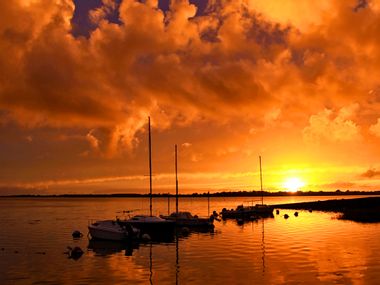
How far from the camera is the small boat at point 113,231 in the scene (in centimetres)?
4988

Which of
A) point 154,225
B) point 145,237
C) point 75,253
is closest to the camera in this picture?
point 75,253

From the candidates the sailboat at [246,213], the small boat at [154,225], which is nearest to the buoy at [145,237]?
the small boat at [154,225]

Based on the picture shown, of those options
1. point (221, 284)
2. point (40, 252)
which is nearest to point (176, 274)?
point (221, 284)

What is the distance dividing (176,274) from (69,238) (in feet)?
97.3

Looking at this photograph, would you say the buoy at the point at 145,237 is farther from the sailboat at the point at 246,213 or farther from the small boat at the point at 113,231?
the sailboat at the point at 246,213

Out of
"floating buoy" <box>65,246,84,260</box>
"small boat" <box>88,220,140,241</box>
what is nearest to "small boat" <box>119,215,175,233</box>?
"small boat" <box>88,220,140,241</box>

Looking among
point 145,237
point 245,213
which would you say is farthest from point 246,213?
point 145,237

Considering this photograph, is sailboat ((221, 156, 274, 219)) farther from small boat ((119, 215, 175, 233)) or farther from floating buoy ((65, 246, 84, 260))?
floating buoy ((65, 246, 84, 260))

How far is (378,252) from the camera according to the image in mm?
40500

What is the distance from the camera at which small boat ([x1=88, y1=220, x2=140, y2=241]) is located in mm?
49875

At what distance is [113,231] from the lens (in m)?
50.8

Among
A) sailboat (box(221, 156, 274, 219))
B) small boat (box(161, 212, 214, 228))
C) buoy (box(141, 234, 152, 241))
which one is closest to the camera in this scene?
buoy (box(141, 234, 152, 241))

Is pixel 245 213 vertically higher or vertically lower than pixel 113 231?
higher

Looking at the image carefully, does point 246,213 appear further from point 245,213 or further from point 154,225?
point 154,225
